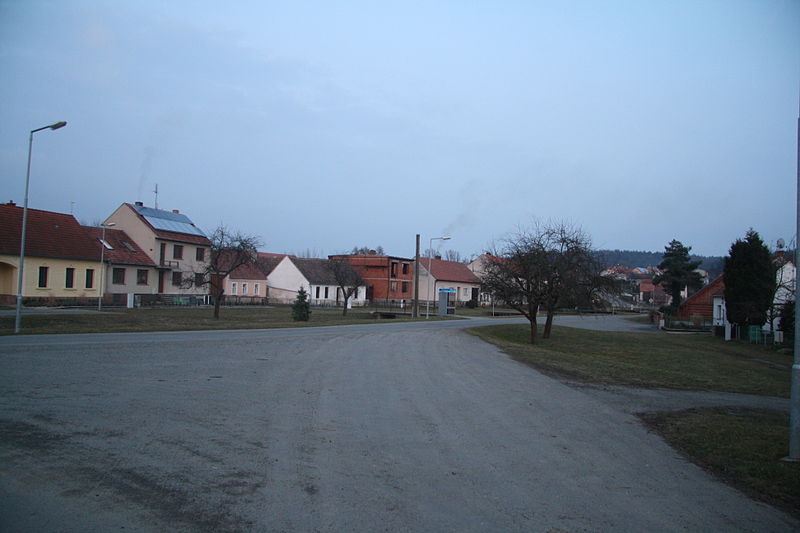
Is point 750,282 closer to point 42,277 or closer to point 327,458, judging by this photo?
point 327,458

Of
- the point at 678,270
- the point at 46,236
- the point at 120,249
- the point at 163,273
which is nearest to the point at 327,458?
the point at 46,236

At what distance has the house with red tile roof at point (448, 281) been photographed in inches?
3187

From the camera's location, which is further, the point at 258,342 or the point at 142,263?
the point at 142,263

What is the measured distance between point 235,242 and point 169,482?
121ft

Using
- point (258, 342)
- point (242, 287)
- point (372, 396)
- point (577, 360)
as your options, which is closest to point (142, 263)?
point (242, 287)

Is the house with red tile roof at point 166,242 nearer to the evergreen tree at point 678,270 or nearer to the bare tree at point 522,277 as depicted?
the bare tree at point 522,277

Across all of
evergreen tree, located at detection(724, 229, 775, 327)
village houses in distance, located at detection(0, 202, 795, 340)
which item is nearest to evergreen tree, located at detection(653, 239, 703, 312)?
village houses in distance, located at detection(0, 202, 795, 340)

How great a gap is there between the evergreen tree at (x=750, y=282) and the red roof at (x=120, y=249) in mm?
48817

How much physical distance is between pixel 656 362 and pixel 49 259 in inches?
1696

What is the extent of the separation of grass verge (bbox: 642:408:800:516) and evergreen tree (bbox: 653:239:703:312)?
62.1 meters

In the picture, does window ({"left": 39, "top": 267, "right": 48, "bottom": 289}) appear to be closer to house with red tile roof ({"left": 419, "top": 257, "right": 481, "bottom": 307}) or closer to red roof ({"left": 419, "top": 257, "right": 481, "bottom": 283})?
house with red tile roof ({"left": 419, "top": 257, "right": 481, "bottom": 307})

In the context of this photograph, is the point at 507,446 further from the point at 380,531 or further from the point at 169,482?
the point at 169,482

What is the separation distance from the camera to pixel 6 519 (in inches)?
195

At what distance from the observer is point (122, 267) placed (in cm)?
5241
